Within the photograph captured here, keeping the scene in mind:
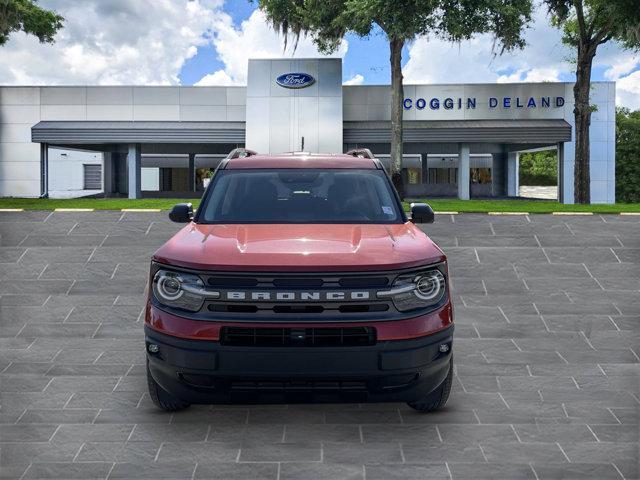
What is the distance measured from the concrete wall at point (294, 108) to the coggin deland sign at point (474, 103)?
478 cm

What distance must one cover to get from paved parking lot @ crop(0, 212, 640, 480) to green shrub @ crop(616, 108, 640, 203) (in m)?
45.8

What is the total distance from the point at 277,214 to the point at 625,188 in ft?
177

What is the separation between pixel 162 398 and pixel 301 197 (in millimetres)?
2051

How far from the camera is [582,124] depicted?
27375 mm

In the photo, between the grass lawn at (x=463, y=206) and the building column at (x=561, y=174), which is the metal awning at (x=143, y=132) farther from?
the building column at (x=561, y=174)

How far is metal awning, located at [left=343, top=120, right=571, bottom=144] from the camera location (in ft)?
120

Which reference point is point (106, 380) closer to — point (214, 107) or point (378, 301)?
point (378, 301)

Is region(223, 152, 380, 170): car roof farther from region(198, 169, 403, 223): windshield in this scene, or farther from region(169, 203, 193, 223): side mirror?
region(169, 203, 193, 223): side mirror

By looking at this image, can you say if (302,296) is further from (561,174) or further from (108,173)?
(108,173)

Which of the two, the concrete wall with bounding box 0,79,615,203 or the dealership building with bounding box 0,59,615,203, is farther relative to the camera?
the concrete wall with bounding box 0,79,615,203

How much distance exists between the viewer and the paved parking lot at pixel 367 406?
4.71m

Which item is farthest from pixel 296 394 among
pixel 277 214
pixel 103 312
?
pixel 103 312

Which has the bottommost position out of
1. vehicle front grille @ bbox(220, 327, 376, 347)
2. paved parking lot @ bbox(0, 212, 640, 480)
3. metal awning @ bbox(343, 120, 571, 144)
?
paved parking lot @ bbox(0, 212, 640, 480)

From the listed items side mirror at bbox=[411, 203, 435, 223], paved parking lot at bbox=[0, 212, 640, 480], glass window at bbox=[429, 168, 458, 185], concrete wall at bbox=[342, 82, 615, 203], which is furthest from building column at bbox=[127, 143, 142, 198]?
side mirror at bbox=[411, 203, 435, 223]
